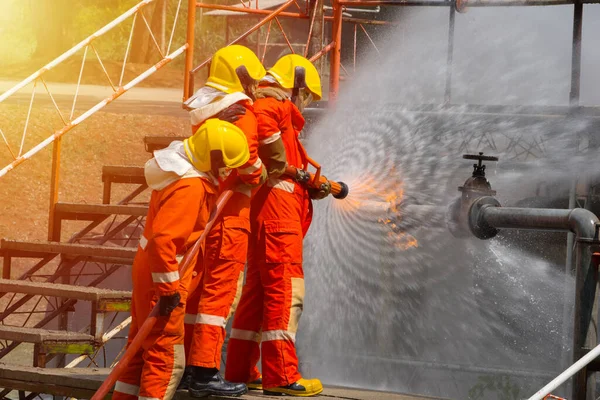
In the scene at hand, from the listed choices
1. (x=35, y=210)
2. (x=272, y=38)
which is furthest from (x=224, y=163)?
(x=272, y=38)

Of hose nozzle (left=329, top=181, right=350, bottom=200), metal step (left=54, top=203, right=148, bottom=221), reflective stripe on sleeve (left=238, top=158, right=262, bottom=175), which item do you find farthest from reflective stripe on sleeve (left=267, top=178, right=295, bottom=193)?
metal step (left=54, top=203, right=148, bottom=221)

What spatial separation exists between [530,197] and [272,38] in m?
17.8

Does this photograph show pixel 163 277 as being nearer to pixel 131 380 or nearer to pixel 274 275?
pixel 131 380

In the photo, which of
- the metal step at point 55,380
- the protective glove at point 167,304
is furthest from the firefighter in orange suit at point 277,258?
the metal step at point 55,380

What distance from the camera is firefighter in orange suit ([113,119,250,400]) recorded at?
5492 millimetres

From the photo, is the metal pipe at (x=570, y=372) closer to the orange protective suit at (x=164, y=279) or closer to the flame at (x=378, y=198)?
the orange protective suit at (x=164, y=279)

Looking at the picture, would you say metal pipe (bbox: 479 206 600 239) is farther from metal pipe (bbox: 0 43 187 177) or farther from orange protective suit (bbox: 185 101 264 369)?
metal pipe (bbox: 0 43 187 177)

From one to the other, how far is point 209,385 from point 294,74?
1.98m

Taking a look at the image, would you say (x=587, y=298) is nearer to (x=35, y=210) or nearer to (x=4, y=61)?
(x=35, y=210)

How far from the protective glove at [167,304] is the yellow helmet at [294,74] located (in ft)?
5.40

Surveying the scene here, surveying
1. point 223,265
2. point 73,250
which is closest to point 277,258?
point 223,265

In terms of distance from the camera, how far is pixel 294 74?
6.39m

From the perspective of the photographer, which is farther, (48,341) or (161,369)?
(48,341)

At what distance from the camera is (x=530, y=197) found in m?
10.1
